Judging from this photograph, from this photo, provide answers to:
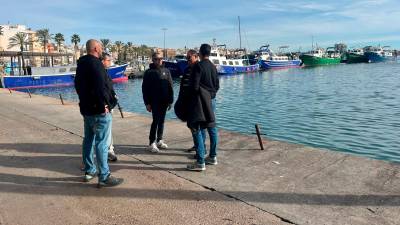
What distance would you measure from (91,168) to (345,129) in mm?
11830

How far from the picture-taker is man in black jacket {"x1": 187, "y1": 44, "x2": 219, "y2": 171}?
6.01 metres

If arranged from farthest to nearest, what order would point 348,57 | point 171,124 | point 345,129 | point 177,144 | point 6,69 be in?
point 348,57, point 6,69, point 345,129, point 171,124, point 177,144

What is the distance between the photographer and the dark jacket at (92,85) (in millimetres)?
5227

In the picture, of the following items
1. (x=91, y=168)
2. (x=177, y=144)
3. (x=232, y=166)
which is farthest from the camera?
(x=177, y=144)

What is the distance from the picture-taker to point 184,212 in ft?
15.0

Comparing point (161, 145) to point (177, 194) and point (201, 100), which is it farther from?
point (177, 194)

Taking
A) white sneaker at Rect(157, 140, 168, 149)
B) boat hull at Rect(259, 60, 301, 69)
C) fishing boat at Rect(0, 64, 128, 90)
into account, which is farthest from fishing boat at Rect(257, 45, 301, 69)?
white sneaker at Rect(157, 140, 168, 149)

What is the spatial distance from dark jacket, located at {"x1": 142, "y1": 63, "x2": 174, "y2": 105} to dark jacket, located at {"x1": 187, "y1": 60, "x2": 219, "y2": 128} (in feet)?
4.59

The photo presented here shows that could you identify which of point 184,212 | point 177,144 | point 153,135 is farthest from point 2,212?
point 177,144

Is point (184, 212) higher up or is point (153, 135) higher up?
point (153, 135)

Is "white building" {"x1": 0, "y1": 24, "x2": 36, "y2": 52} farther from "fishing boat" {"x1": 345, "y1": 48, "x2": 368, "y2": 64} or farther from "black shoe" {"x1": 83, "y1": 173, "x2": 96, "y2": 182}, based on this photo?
"black shoe" {"x1": 83, "y1": 173, "x2": 96, "y2": 182}

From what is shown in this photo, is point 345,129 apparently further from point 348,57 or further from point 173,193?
point 348,57

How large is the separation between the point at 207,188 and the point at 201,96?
142 cm

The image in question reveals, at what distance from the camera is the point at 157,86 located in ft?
24.1
